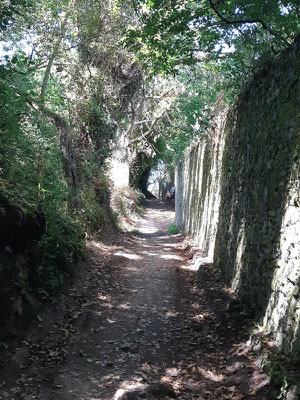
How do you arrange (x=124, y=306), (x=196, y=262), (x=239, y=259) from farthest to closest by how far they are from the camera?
(x=196, y=262), (x=124, y=306), (x=239, y=259)

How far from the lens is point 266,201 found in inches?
210

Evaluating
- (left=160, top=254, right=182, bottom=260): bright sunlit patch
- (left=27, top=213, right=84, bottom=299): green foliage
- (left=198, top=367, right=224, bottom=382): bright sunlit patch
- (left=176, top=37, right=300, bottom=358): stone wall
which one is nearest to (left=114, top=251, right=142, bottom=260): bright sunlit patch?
(left=160, top=254, right=182, bottom=260): bright sunlit patch

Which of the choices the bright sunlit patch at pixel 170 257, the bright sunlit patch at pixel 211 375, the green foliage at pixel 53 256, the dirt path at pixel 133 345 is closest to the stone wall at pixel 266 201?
the dirt path at pixel 133 345

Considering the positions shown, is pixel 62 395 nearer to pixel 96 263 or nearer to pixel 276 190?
pixel 276 190

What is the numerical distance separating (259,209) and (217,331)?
2.12m

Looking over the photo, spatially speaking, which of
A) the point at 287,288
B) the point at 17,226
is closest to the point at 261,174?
the point at 287,288

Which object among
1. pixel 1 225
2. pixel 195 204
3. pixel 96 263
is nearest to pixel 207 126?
pixel 195 204

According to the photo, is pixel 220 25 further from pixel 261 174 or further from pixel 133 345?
pixel 133 345

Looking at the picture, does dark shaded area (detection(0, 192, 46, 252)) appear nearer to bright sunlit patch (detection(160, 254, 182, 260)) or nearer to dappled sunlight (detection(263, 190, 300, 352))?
dappled sunlight (detection(263, 190, 300, 352))

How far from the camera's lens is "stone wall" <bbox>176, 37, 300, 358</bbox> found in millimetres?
4246

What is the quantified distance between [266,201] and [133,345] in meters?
3.00

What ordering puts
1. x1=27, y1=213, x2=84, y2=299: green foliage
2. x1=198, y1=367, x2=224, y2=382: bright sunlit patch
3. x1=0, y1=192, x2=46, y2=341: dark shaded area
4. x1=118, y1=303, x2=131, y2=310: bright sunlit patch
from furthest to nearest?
1. x1=118, y1=303, x2=131, y2=310: bright sunlit patch
2. x1=27, y1=213, x2=84, y2=299: green foliage
3. x1=0, y1=192, x2=46, y2=341: dark shaded area
4. x1=198, y1=367, x2=224, y2=382: bright sunlit patch

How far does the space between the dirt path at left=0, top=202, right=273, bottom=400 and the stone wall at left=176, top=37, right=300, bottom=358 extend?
64 centimetres

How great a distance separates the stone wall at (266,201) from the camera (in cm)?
425
